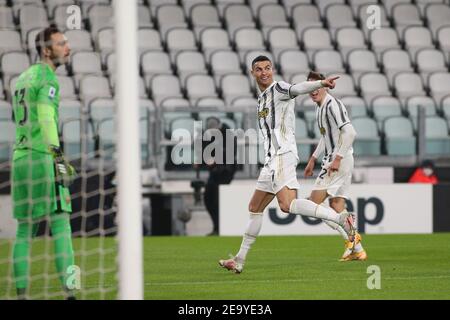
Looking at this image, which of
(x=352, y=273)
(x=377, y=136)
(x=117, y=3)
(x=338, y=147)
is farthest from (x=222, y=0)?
(x=117, y=3)

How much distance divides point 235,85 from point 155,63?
133 cm

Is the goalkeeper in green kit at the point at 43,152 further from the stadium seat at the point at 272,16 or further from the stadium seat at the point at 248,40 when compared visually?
the stadium seat at the point at 272,16

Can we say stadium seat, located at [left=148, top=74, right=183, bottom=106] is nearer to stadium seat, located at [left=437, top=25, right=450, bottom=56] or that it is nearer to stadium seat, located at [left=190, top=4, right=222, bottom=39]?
stadium seat, located at [left=190, top=4, right=222, bottom=39]

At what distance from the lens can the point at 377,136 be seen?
16.8 m

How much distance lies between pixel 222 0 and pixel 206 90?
8.48 feet

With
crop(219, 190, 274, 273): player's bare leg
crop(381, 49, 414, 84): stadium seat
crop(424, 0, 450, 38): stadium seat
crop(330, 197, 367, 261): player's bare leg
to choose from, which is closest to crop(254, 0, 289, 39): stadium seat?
crop(381, 49, 414, 84): stadium seat

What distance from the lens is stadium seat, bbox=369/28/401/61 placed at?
19625 mm

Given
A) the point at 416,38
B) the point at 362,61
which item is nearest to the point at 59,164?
the point at 362,61

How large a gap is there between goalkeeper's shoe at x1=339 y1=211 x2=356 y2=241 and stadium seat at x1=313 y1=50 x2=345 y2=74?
8596 mm

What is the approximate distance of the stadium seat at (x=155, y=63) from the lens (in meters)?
18.1

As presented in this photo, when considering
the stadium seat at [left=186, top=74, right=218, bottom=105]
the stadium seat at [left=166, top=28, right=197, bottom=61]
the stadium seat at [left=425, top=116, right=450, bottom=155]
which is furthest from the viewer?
the stadium seat at [left=166, top=28, right=197, bottom=61]

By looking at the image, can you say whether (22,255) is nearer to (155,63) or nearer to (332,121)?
(332,121)

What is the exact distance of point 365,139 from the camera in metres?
16.6

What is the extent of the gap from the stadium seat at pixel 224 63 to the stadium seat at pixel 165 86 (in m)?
0.75
